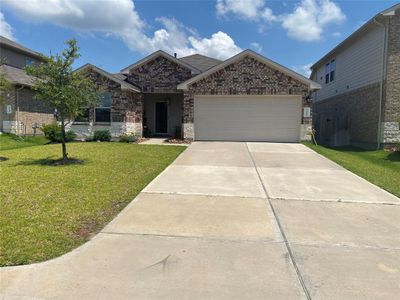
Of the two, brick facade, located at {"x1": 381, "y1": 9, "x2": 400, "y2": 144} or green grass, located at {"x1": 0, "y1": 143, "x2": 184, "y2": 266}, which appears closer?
green grass, located at {"x1": 0, "y1": 143, "x2": 184, "y2": 266}

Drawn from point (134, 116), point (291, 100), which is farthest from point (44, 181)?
point (291, 100)

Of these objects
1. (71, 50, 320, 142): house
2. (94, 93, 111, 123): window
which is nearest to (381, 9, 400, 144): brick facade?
(71, 50, 320, 142): house

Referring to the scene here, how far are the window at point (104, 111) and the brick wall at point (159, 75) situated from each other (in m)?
2.00

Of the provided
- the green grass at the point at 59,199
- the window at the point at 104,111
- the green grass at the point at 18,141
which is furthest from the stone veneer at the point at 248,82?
the green grass at the point at 18,141

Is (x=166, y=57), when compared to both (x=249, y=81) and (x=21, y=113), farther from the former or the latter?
(x=21, y=113)

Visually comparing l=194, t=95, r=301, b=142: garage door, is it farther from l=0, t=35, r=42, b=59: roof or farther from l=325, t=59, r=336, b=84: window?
l=0, t=35, r=42, b=59: roof

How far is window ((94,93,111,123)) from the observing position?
1814 cm

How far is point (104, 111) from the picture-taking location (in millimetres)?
18344

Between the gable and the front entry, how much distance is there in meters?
4.01

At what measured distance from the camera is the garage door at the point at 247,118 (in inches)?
679

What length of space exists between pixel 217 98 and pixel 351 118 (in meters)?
8.04

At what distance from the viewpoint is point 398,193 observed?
7266 millimetres

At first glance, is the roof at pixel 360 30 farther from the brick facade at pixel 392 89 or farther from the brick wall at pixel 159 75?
the brick wall at pixel 159 75

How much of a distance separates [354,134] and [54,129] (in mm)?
16420
